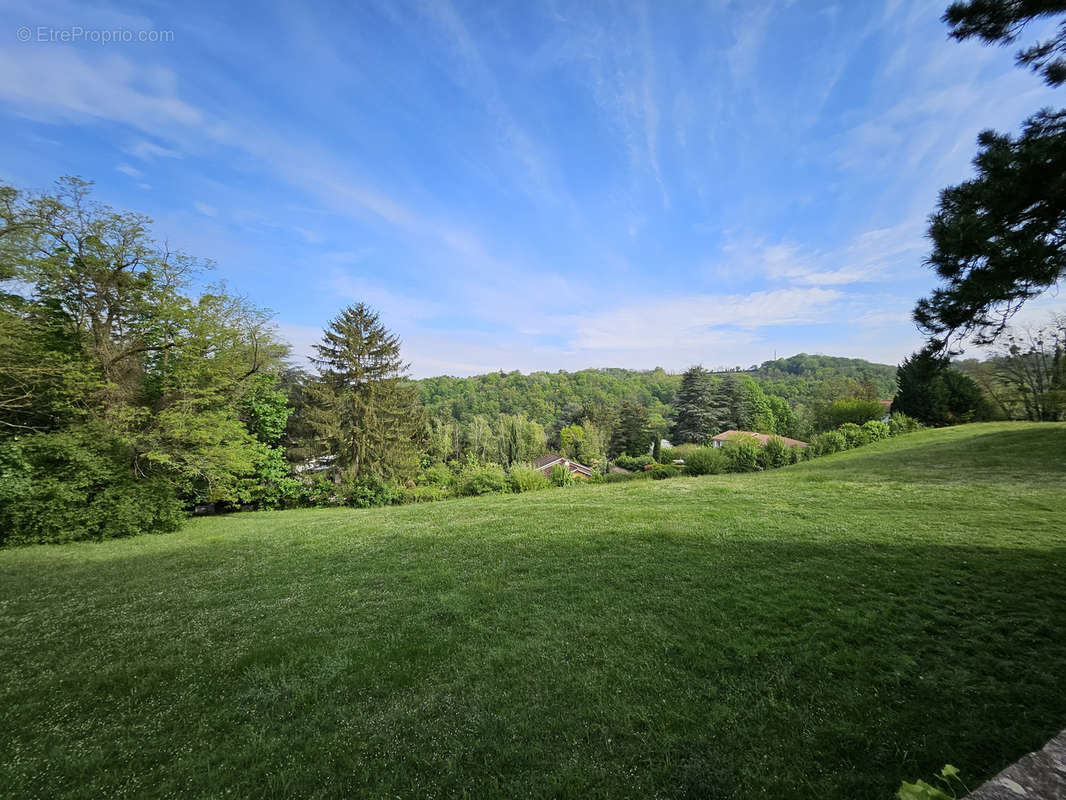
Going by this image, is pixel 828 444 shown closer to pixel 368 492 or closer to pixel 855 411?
pixel 855 411

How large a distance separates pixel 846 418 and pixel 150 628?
48717 mm

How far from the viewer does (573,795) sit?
2.39 meters

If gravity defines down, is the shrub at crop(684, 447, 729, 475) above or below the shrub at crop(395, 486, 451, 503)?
above

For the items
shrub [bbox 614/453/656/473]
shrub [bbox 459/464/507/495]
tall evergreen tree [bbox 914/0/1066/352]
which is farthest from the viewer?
shrub [bbox 614/453/656/473]

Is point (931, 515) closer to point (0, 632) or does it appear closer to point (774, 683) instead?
point (774, 683)

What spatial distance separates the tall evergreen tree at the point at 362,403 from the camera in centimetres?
2297

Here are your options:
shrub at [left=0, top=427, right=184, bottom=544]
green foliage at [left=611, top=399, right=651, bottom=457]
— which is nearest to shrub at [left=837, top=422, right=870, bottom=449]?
green foliage at [left=611, top=399, right=651, bottom=457]

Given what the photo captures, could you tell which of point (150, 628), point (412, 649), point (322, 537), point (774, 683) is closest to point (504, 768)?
point (412, 649)

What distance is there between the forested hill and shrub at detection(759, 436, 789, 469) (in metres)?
42.5

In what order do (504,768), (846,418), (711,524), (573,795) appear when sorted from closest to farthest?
(573,795) → (504,768) → (711,524) → (846,418)

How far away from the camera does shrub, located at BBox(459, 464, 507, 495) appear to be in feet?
64.8

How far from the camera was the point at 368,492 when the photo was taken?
20.3 meters

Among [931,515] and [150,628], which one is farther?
[931,515]

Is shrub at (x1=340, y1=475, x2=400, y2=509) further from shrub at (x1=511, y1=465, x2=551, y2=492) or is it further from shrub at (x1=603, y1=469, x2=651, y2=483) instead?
shrub at (x1=603, y1=469, x2=651, y2=483)
